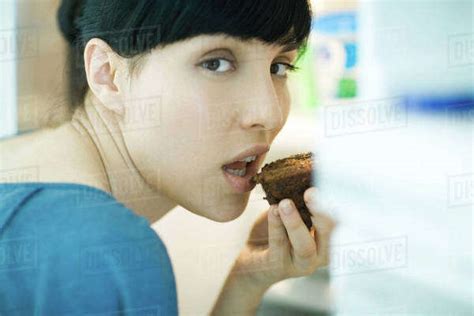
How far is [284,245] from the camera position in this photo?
1114 millimetres

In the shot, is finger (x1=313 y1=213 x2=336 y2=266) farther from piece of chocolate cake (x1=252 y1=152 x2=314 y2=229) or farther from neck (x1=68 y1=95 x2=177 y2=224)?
neck (x1=68 y1=95 x2=177 y2=224)

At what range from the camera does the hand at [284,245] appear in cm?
109

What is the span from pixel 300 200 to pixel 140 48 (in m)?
0.33

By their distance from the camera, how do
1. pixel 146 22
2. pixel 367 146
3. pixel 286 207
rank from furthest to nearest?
pixel 367 146, pixel 286 207, pixel 146 22

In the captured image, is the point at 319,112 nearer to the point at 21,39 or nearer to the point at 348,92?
the point at 348,92

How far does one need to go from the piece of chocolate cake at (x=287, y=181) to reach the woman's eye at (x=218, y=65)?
0.53ft

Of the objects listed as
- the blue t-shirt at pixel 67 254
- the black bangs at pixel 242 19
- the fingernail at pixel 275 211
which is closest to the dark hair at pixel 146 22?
the black bangs at pixel 242 19

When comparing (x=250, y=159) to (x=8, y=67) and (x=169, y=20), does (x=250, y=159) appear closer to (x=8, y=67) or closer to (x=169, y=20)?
(x=169, y=20)

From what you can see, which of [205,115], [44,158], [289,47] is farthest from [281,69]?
[44,158]

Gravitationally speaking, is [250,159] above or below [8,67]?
below

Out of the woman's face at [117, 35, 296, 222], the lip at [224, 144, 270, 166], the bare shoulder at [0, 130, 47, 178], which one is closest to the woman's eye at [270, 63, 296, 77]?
the woman's face at [117, 35, 296, 222]

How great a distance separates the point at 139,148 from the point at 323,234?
1.04 feet

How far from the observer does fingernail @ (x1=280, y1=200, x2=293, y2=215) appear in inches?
42.2

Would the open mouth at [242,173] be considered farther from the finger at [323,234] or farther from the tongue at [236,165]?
the finger at [323,234]
